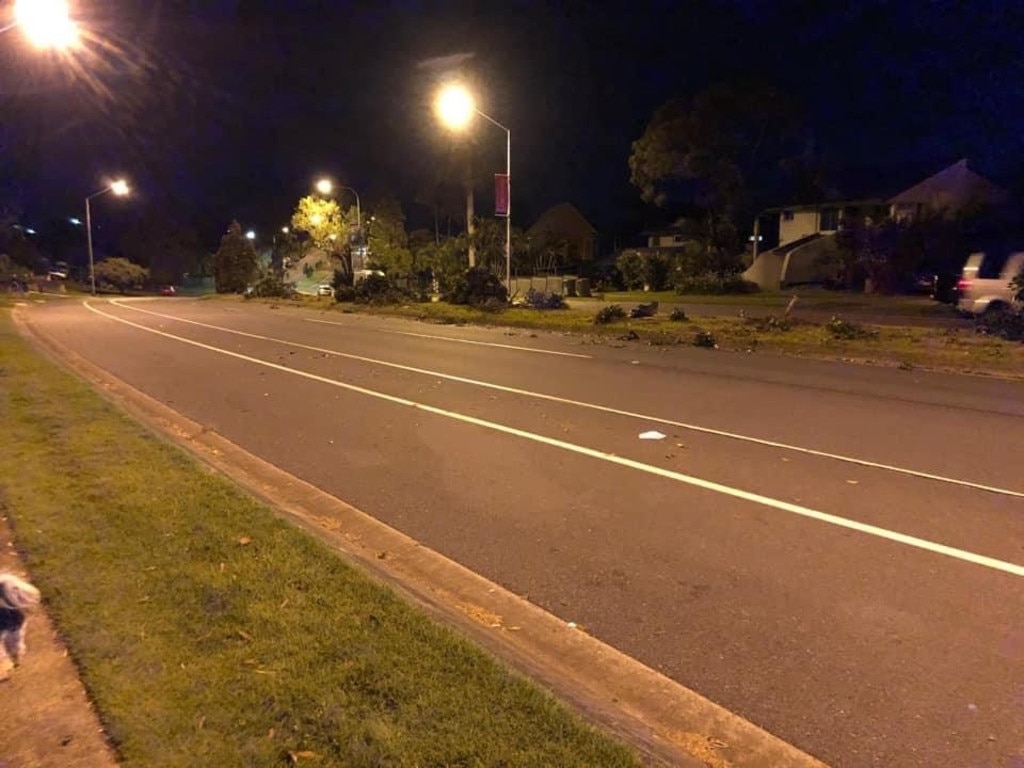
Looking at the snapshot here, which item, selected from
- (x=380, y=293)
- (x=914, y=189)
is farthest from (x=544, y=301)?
(x=914, y=189)

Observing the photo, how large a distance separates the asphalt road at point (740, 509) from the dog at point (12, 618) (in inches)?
96.3

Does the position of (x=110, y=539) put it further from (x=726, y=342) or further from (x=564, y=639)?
(x=726, y=342)

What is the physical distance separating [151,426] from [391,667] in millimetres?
6744

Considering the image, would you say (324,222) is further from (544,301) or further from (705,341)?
(705,341)

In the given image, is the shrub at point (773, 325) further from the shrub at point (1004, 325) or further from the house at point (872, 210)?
the house at point (872, 210)

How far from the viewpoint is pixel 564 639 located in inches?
166

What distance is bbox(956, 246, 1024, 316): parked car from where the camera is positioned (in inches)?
760

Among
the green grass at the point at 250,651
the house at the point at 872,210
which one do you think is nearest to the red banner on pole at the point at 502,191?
the house at the point at 872,210

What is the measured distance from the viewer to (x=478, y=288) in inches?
1224

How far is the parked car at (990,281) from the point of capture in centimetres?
1931

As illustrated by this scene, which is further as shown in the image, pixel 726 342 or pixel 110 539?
pixel 726 342

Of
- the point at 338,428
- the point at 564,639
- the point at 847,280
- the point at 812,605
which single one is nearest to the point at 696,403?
the point at 338,428

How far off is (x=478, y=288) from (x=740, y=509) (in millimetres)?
25354

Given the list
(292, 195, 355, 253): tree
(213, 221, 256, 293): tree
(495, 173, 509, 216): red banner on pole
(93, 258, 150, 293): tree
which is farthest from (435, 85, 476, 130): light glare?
(93, 258, 150, 293): tree
